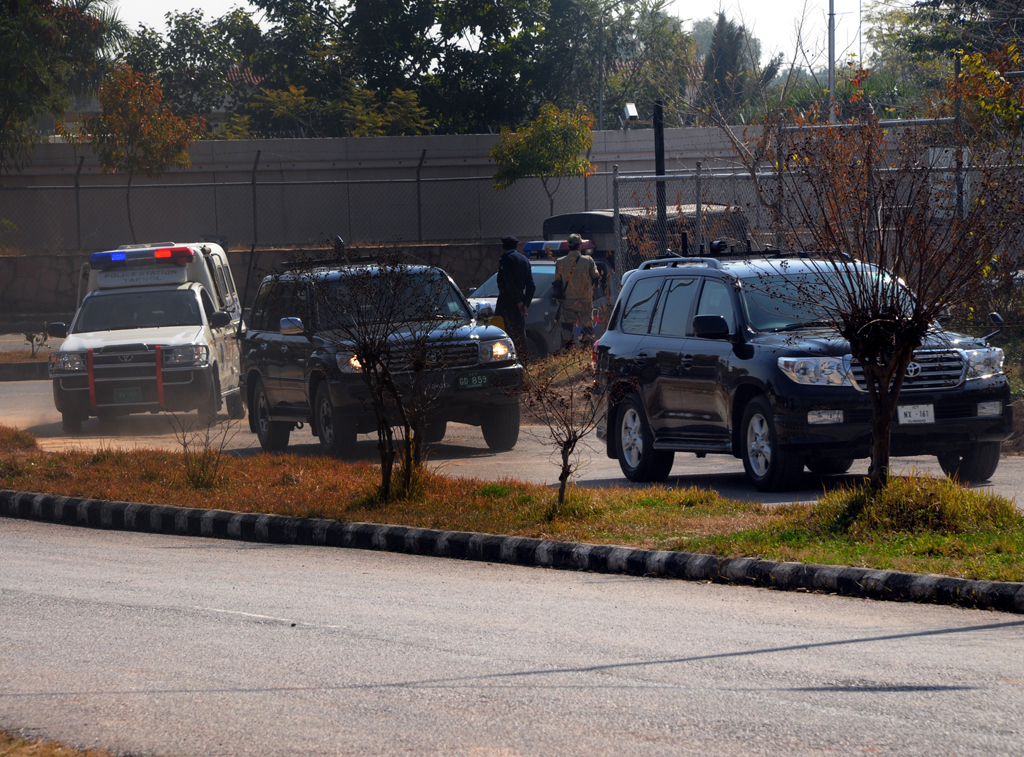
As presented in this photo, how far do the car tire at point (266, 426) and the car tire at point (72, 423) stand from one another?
278cm

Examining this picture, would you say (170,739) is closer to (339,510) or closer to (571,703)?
(571,703)

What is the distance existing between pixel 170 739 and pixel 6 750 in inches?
22.0

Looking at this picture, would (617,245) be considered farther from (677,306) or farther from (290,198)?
(290,198)

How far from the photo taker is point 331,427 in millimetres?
14805

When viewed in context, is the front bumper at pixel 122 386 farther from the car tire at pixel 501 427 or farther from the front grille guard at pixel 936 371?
the front grille guard at pixel 936 371

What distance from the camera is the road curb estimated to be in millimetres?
26359

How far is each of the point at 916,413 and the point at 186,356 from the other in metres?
9.81

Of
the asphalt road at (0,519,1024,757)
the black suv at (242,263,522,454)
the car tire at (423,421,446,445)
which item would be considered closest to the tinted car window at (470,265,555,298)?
the car tire at (423,421,446,445)

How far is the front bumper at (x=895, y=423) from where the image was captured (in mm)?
11078

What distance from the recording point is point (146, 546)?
34.2 ft

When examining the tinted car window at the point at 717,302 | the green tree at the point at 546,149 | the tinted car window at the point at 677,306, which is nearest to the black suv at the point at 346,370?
the tinted car window at the point at 677,306

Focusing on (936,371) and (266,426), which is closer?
(936,371)

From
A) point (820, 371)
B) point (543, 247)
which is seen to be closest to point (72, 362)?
point (820, 371)

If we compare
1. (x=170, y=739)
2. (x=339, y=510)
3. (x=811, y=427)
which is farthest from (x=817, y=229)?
(x=170, y=739)
